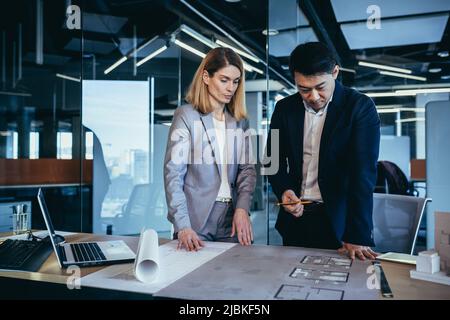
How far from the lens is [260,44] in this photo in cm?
587

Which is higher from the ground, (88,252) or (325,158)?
(325,158)

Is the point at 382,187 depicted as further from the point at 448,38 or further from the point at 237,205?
the point at 448,38

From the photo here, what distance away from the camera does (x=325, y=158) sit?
159 cm

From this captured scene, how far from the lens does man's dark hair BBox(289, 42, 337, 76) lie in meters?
1.51

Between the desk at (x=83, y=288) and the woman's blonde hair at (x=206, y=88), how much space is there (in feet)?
2.32

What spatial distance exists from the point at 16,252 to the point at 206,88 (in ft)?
3.44

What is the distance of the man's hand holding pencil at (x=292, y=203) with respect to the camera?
1558 millimetres

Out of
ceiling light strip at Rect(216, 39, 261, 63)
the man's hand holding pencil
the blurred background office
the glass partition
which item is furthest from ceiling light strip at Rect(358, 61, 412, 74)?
the man's hand holding pencil

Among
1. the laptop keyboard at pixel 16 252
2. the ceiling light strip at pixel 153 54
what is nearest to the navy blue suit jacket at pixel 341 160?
the laptop keyboard at pixel 16 252

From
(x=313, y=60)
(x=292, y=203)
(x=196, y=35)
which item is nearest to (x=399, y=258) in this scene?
(x=292, y=203)

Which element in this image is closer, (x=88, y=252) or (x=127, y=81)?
(x=88, y=252)

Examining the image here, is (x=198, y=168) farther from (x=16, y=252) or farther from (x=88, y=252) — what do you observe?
(x=16, y=252)

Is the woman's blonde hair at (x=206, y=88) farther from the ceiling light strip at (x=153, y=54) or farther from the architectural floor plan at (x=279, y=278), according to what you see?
the ceiling light strip at (x=153, y=54)
